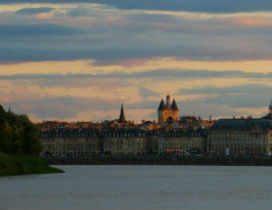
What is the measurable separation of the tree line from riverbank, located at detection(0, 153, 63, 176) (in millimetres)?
1047

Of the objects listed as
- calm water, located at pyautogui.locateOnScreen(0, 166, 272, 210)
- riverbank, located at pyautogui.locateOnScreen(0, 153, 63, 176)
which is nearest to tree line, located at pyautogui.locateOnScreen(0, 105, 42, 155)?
riverbank, located at pyautogui.locateOnScreen(0, 153, 63, 176)

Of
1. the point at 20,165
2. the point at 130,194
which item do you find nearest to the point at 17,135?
the point at 20,165

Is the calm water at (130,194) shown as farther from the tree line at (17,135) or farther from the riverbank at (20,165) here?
the tree line at (17,135)

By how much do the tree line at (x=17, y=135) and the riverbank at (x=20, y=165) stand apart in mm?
1047

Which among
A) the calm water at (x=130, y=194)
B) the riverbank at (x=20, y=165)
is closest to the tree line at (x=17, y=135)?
the riverbank at (x=20, y=165)

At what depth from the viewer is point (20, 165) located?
112 metres

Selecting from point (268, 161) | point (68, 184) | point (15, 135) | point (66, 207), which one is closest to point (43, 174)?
point (15, 135)

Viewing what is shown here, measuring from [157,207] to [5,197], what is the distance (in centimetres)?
1205

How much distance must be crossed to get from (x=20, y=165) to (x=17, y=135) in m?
6.01

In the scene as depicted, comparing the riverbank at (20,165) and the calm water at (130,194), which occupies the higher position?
the riverbank at (20,165)

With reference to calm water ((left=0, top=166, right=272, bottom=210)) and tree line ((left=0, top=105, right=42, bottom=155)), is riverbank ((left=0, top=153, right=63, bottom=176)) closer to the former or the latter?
tree line ((left=0, top=105, right=42, bottom=155))

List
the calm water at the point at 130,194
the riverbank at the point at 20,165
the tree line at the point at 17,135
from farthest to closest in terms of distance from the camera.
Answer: the tree line at the point at 17,135
the riverbank at the point at 20,165
the calm water at the point at 130,194

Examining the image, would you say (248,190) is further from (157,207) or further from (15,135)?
(15,135)

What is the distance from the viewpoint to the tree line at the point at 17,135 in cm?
11356
